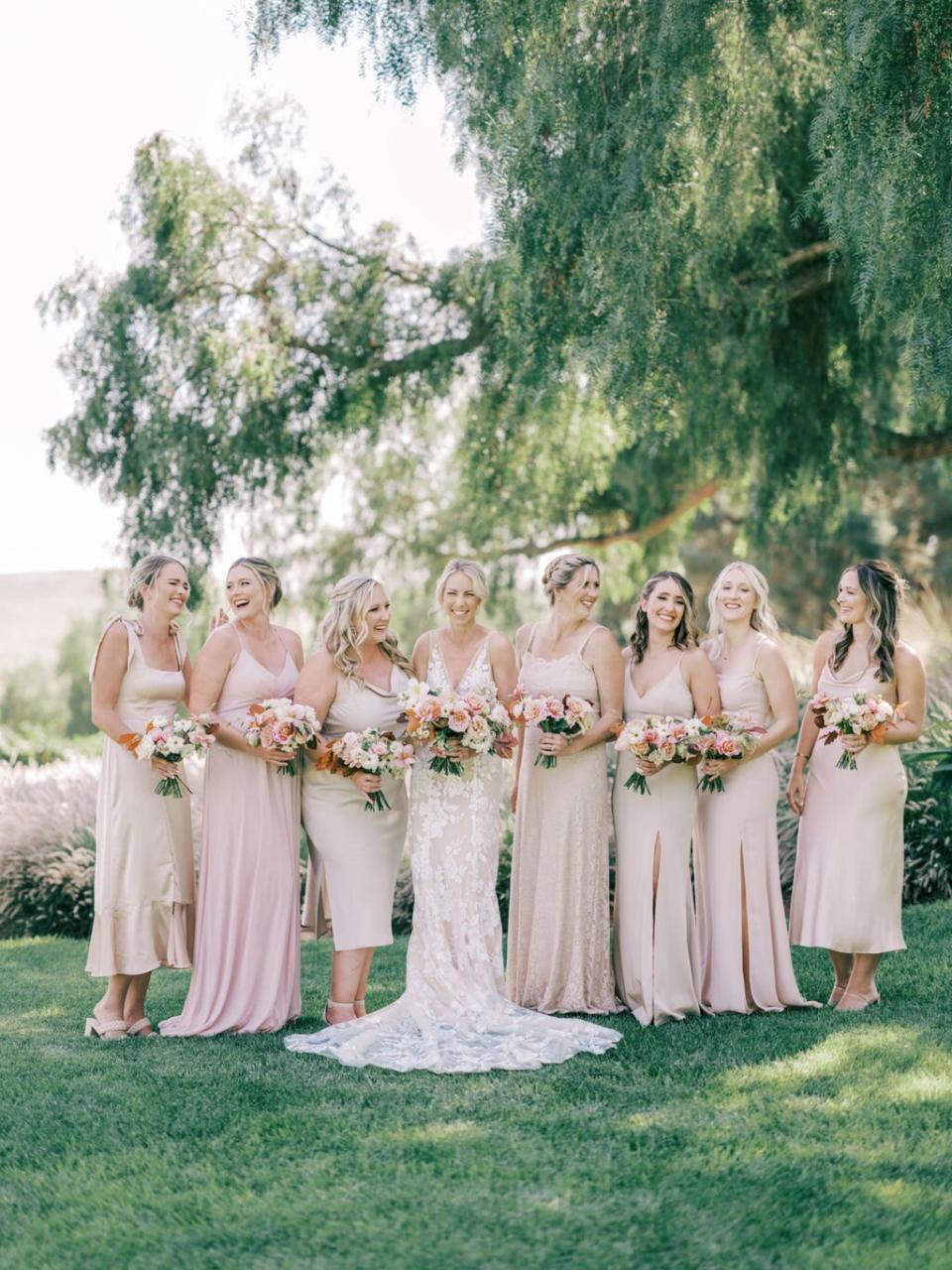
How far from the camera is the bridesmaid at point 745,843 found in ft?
20.3

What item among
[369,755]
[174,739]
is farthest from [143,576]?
[369,755]

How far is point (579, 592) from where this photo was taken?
20.5 ft

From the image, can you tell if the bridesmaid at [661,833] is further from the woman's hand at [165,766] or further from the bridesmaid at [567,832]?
the woman's hand at [165,766]

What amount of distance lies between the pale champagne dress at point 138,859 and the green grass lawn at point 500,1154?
1.40 feet

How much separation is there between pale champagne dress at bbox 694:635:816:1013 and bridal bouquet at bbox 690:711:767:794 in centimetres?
9

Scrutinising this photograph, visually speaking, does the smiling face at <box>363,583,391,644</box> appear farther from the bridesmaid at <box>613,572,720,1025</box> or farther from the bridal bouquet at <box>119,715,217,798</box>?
the bridesmaid at <box>613,572,720,1025</box>

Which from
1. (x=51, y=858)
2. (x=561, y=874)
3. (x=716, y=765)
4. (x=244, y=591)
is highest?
(x=244, y=591)

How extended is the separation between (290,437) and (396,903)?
4.21 m

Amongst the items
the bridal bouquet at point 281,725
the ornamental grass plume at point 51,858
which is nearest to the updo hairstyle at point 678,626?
the bridal bouquet at point 281,725

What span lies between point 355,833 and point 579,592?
147 centimetres

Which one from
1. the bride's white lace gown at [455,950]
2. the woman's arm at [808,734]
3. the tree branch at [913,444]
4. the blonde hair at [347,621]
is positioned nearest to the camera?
the bride's white lace gown at [455,950]

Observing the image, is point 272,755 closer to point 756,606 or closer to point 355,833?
point 355,833

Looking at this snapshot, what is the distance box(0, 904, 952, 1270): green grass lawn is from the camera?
3.64m

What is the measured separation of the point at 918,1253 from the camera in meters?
3.51
